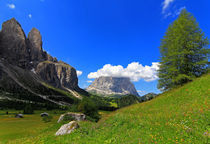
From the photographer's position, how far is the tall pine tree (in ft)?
78.3

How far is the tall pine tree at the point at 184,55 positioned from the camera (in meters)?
23.9

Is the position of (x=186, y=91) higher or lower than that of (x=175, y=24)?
lower

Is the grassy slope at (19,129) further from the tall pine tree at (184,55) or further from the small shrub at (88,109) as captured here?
the tall pine tree at (184,55)

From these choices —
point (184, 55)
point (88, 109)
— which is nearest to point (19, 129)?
point (88, 109)

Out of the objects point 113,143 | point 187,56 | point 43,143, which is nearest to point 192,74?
point 187,56

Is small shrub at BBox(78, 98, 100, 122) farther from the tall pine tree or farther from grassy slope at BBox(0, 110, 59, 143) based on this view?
the tall pine tree

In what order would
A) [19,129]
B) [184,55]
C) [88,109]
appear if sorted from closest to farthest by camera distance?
1. [184,55]
2. [19,129]
3. [88,109]

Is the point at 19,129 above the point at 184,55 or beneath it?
beneath

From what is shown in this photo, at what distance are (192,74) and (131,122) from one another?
802 inches

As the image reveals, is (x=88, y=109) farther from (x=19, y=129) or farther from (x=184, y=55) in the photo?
(x=184, y=55)

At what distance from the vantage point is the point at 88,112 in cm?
5391

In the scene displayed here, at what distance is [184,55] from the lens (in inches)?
974

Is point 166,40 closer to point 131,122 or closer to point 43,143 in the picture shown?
point 131,122

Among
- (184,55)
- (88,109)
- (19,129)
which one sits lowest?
(19,129)
